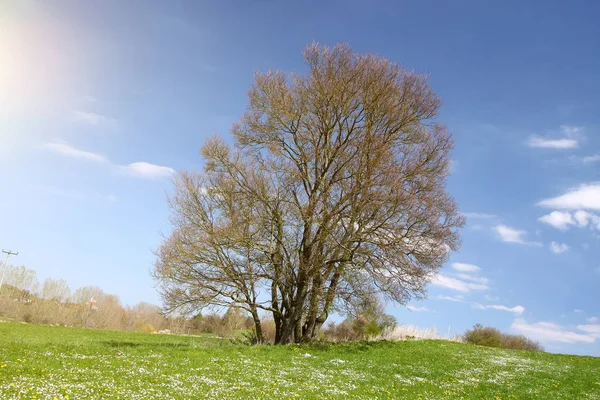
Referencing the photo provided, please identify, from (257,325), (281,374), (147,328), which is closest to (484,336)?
(257,325)

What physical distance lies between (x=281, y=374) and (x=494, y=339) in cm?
3014

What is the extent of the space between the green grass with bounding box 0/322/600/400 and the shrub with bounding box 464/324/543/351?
15181mm

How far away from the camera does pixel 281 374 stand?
50.8 feet

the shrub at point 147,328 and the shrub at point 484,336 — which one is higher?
the shrub at point 484,336

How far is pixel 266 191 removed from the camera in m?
25.1

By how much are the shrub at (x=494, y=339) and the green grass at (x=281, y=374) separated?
49.8 ft

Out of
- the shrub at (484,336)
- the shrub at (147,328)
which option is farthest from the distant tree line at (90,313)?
the shrub at (484,336)

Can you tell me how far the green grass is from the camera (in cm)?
1135

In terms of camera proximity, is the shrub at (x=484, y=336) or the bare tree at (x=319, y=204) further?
the shrub at (x=484, y=336)

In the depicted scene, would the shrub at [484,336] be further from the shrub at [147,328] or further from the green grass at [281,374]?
the shrub at [147,328]

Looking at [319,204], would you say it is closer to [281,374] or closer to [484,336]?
[281,374]

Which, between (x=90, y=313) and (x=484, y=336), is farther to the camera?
(x=90, y=313)

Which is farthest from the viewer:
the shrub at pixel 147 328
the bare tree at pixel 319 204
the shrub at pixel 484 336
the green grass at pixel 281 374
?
the shrub at pixel 147 328

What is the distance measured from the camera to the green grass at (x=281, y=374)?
37.2 feet
